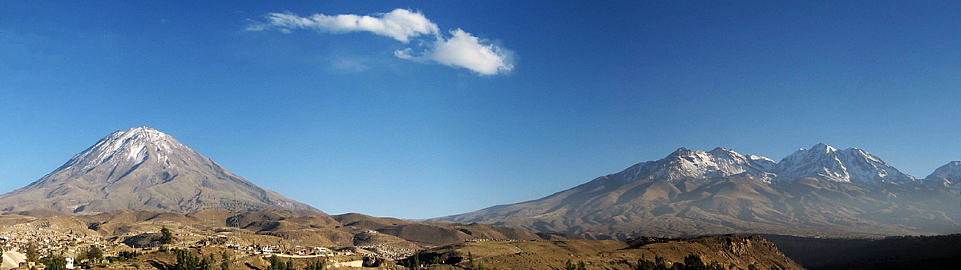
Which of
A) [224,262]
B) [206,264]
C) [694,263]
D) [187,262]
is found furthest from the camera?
[694,263]

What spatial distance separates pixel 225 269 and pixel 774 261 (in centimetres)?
12981

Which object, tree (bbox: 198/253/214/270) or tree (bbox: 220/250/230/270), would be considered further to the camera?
tree (bbox: 220/250/230/270)

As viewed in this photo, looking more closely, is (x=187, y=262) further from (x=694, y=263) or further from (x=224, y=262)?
(x=694, y=263)

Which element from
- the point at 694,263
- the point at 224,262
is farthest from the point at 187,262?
the point at 694,263

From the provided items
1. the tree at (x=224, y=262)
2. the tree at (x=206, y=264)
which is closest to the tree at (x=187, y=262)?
the tree at (x=206, y=264)

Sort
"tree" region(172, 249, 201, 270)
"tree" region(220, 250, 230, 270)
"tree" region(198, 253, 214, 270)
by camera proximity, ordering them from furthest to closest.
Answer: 1. "tree" region(220, 250, 230, 270)
2. "tree" region(198, 253, 214, 270)
3. "tree" region(172, 249, 201, 270)

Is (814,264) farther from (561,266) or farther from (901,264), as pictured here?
(561,266)

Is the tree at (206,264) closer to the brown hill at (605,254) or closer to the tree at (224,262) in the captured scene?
the tree at (224,262)

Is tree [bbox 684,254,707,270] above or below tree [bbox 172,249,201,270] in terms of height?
below

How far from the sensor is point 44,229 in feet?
636

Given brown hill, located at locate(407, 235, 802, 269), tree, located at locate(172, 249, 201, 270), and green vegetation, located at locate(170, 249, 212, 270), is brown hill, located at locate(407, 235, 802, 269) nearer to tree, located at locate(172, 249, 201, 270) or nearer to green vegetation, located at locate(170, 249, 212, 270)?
green vegetation, located at locate(170, 249, 212, 270)

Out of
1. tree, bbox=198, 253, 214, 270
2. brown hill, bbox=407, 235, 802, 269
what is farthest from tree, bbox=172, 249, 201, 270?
brown hill, bbox=407, 235, 802, 269

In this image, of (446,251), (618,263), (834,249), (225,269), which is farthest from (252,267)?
(834,249)

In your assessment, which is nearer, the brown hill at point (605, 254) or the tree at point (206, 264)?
the tree at point (206, 264)
